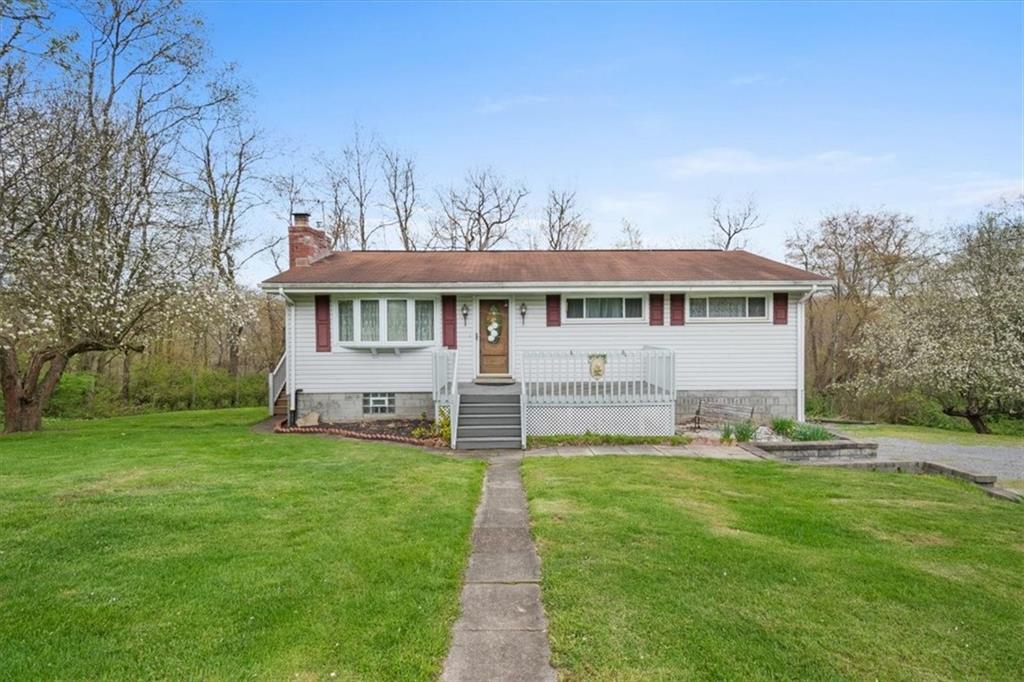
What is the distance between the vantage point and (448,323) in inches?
448

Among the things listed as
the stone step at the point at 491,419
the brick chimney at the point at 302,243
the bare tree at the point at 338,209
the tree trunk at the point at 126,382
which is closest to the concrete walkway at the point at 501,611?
the stone step at the point at 491,419

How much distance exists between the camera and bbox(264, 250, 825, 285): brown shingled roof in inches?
436

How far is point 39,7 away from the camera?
3.33m

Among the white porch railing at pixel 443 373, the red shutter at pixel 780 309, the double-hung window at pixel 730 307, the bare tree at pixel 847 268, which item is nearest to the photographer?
the white porch railing at pixel 443 373

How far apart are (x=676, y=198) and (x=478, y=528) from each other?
774 inches

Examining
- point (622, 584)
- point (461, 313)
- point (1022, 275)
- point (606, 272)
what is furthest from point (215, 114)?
point (1022, 275)

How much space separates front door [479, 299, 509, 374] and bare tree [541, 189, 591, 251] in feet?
50.6

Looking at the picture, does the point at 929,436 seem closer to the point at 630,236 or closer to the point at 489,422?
the point at 489,422

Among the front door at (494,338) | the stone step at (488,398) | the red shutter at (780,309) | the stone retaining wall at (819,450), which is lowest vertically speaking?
the stone retaining wall at (819,450)

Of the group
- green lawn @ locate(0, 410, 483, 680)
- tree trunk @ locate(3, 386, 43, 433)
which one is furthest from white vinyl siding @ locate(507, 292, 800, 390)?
tree trunk @ locate(3, 386, 43, 433)

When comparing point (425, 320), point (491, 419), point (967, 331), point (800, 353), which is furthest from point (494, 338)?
point (967, 331)

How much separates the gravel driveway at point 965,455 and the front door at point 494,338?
727 cm

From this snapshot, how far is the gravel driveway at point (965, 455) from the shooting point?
8.25 m

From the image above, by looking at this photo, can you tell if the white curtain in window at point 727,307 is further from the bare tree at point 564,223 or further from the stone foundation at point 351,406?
the bare tree at point 564,223
